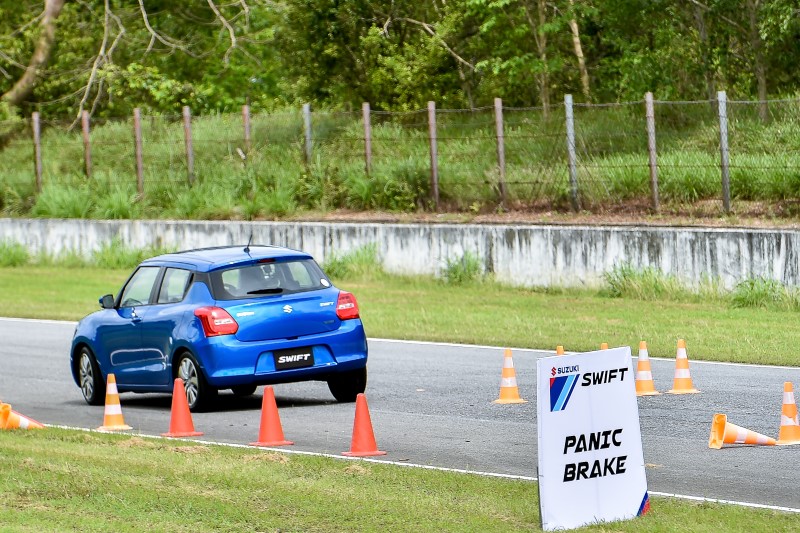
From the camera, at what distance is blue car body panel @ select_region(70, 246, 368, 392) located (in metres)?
14.2

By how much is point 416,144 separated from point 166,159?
7.37m

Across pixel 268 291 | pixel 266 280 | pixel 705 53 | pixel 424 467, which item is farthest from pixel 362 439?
pixel 705 53

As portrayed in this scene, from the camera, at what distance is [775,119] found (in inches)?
901

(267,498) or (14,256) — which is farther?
(14,256)

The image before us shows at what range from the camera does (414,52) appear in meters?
35.2

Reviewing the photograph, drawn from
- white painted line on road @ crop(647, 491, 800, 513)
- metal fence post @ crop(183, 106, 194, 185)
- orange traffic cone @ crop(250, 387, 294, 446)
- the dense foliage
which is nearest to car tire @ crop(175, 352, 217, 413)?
orange traffic cone @ crop(250, 387, 294, 446)

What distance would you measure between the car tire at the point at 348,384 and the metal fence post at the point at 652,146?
33.1ft

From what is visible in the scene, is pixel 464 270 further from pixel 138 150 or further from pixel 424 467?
pixel 424 467

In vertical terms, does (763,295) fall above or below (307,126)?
below

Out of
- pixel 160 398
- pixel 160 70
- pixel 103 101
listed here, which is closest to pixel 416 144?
pixel 160 398

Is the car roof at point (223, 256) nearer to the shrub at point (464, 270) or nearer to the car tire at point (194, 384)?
the car tire at point (194, 384)

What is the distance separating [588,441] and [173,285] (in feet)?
25.1

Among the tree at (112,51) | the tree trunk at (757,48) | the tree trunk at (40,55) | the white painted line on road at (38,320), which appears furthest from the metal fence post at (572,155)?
the tree trunk at (40,55)

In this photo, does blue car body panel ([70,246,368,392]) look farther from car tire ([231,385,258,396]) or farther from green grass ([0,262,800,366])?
green grass ([0,262,800,366])
